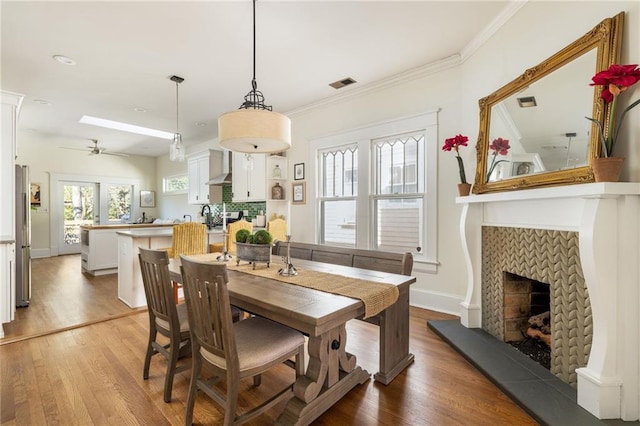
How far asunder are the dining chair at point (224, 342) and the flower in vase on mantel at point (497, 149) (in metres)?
2.13

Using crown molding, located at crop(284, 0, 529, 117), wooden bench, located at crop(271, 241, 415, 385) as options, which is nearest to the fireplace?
wooden bench, located at crop(271, 241, 415, 385)

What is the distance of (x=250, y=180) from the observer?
518cm

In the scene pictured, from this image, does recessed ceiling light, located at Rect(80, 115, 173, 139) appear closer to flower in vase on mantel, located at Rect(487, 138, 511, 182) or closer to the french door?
the french door

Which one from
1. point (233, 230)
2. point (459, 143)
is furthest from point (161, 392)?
point (459, 143)

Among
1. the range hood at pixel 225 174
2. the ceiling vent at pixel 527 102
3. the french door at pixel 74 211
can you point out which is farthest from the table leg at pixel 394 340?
the french door at pixel 74 211

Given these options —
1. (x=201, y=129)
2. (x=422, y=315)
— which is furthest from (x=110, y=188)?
(x=422, y=315)

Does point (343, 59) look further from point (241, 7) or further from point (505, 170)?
point (505, 170)

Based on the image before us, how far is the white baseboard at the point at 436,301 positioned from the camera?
3.21m

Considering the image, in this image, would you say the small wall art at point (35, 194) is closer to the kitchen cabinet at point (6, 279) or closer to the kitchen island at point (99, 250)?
the kitchen island at point (99, 250)

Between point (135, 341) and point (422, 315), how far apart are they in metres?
2.85

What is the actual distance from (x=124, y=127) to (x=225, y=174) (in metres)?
2.23

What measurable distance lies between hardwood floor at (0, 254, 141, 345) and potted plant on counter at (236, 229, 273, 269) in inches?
82.0

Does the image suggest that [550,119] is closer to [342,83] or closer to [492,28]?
[492,28]

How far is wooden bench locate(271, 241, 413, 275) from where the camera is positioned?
90.2 inches
